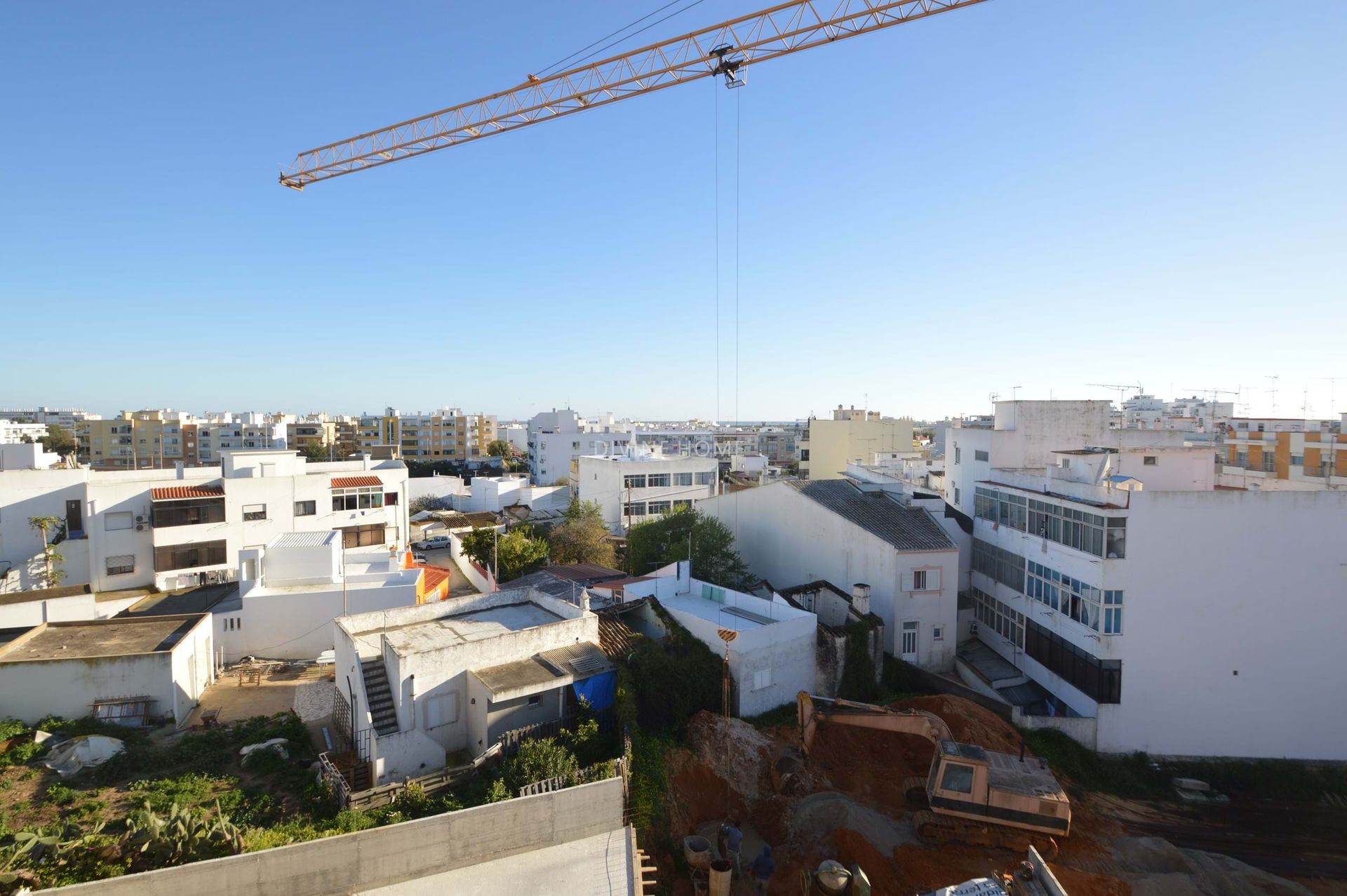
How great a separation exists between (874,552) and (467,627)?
13.8 meters

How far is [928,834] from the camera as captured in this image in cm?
1523

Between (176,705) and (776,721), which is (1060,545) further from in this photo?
(176,705)

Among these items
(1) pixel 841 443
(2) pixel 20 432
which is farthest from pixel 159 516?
(2) pixel 20 432

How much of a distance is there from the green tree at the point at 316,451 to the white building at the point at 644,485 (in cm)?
4369

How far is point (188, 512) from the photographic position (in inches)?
1131

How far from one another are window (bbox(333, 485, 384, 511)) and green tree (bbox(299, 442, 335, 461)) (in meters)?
46.7

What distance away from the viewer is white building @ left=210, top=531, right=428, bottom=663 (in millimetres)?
21984

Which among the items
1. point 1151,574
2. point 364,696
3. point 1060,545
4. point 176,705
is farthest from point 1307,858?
point 176,705

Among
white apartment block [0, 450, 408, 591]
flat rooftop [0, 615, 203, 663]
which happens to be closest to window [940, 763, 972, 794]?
flat rooftop [0, 615, 203, 663]

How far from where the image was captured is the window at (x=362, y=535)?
109 ft

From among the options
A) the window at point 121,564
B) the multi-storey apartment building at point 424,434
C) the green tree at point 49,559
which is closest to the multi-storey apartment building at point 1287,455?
the window at point 121,564

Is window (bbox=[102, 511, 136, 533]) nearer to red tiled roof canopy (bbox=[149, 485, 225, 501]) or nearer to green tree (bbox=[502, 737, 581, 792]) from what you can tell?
red tiled roof canopy (bbox=[149, 485, 225, 501])

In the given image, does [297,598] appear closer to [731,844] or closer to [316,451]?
[731,844]

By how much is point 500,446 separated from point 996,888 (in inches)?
3562
